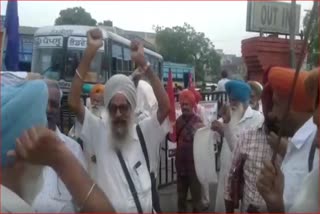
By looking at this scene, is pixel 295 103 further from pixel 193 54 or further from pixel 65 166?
pixel 193 54

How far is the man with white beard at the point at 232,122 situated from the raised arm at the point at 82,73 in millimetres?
1524

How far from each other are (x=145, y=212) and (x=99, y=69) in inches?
503

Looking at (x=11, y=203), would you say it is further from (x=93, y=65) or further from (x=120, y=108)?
(x=93, y=65)

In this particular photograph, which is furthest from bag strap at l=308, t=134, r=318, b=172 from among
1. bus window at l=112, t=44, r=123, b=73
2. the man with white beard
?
bus window at l=112, t=44, r=123, b=73

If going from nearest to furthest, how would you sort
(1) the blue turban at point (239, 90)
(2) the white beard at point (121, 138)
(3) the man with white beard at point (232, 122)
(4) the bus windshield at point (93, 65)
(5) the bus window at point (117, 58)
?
(2) the white beard at point (121, 138), (3) the man with white beard at point (232, 122), (1) the blue turban at point (239, 90), (4) the bus windshield at point (93, 65), (5) the bus window at point (117, 58)

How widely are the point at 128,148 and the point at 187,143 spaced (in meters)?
2.76

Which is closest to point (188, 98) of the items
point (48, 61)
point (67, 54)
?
point (67, 54)

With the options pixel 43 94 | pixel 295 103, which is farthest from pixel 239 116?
pixel 43 94

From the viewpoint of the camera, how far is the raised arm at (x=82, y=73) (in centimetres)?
333

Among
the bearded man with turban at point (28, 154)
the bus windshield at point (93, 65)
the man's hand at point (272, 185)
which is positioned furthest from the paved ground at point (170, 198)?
the bus windshield at point (93, 65)

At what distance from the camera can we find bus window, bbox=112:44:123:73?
1598cm

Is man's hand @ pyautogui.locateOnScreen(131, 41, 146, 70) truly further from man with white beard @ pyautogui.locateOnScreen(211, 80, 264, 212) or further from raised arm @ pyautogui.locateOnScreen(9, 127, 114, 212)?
raised arm @ pyautogui.locateOnScreen(9, 127, 114, 212)

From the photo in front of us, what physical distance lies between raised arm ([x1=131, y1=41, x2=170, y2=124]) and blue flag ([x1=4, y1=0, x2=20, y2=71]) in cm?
93

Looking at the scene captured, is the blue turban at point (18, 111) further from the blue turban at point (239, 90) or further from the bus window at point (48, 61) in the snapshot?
the bus window at point (48, 61)
